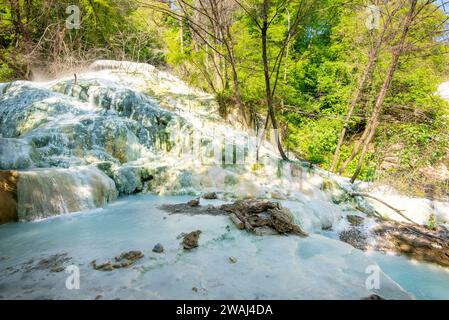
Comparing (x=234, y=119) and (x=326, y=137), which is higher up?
(x=234, y=119)

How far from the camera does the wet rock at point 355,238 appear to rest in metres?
Result: 4.73

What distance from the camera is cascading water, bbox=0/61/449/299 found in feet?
7.20

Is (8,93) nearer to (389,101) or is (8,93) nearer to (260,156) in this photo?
(260,156)

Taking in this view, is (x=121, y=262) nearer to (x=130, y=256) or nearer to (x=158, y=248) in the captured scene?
(x=130, y=256)

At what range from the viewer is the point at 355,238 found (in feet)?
16.3

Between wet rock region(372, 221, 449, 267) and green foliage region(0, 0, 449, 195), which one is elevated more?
green foliage region(0, 0, 449, 195)

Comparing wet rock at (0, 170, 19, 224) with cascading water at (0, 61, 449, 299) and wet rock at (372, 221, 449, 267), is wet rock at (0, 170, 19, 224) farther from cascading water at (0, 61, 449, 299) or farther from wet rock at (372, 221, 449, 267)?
wet rock at (372, 221, 449, 267)

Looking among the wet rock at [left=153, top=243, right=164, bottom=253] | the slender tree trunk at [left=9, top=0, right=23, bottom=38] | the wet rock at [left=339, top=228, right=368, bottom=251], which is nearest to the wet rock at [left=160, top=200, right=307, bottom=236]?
Result: the wet rock at [left=153, top=243, right=164, bottom=253]

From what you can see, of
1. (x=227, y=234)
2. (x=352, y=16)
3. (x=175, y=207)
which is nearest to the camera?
(x=227, y=234)

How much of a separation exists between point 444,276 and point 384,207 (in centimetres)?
294

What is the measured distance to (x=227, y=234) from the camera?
331 cm

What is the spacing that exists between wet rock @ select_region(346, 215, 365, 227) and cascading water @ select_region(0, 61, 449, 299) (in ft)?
0.76

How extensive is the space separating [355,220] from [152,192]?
4844 mm
